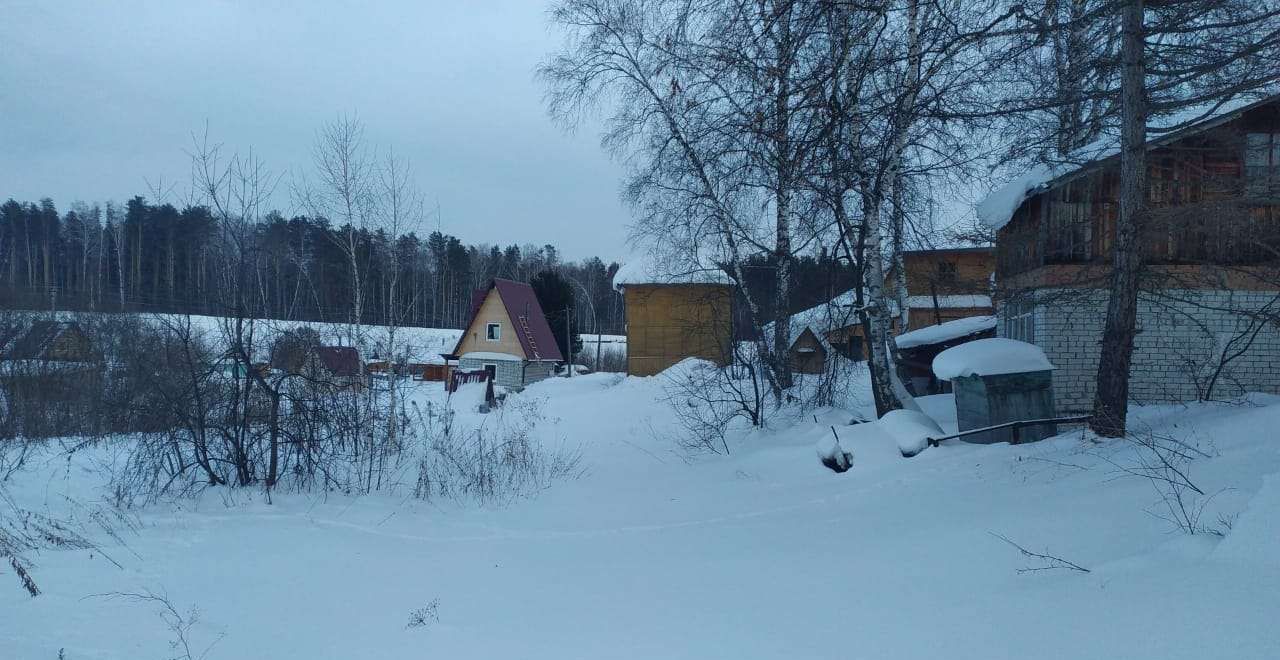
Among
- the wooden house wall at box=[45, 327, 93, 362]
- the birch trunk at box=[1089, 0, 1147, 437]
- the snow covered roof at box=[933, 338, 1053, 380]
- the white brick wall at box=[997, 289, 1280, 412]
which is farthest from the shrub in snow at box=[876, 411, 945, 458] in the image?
the wooden house wall at box=[45, 327, 93, 362]

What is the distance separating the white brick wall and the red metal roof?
27982mm

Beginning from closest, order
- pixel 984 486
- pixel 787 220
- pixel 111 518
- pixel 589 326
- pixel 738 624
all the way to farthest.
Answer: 1. pixel 738 624
2. pixel 984 486
3. pixel 111 518
4. pixel 787 220
5. pixel 589 326

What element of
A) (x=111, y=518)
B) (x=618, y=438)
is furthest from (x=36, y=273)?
(x=111, y=518)

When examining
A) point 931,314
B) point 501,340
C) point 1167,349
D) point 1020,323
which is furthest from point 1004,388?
point 501,340

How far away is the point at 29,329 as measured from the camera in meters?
17.5

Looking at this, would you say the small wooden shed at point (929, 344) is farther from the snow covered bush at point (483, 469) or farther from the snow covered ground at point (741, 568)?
the snow covered bush at point (483, 469)

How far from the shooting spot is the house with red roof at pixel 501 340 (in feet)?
131

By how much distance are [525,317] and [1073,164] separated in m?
31.7

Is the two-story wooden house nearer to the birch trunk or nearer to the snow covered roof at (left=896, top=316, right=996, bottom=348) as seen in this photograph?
the birch trunk

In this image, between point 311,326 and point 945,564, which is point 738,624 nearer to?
point 945,564

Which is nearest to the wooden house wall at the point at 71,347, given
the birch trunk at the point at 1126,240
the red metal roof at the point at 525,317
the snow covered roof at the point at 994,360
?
the snow covered roof at the point at 994,360

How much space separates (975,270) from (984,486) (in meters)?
27.5

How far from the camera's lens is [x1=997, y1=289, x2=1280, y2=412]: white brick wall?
549 inches

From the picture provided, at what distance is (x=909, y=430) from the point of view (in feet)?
36.4
